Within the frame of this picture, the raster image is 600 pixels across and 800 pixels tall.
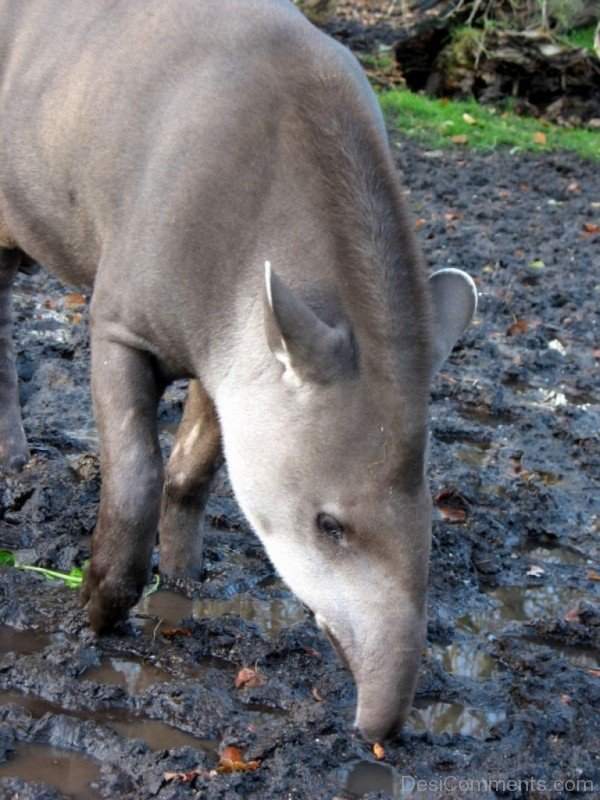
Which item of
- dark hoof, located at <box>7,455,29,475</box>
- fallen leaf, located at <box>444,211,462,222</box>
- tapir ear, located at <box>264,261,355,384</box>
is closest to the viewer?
tapir ear, located at <box>264,261,355,384</box>

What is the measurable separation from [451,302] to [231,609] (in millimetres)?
1413

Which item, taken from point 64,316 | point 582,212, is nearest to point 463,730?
point 64,316

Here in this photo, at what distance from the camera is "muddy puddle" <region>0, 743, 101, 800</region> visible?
3.14 meters

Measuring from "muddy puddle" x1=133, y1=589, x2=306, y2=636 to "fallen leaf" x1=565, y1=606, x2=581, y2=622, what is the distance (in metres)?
0.98

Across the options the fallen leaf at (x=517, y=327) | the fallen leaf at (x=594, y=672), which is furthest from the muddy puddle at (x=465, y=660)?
the fallen leaf at (x=517, y=327)

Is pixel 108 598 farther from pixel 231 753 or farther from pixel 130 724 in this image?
pixel 231 753

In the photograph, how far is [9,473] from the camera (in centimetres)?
496

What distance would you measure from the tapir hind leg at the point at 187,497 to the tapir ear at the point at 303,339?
3.91ft

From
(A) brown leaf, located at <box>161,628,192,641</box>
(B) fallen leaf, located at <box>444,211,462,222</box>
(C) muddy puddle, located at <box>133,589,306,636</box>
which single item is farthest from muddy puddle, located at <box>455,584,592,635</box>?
(B) fallen leaf, located at <box>444,211,462,222</box>

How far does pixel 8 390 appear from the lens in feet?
16.8

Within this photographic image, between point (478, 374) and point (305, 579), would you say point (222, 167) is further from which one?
point (478, 374)

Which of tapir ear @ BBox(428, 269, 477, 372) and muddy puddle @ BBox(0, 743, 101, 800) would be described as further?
tapir ear @ BBox(428, 269, 477, 372)

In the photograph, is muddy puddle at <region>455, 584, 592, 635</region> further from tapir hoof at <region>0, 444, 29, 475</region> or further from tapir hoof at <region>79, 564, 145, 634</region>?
tapir hoof at <region>0, 444, 29, 475</region>

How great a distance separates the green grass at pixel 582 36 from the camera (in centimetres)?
1503
